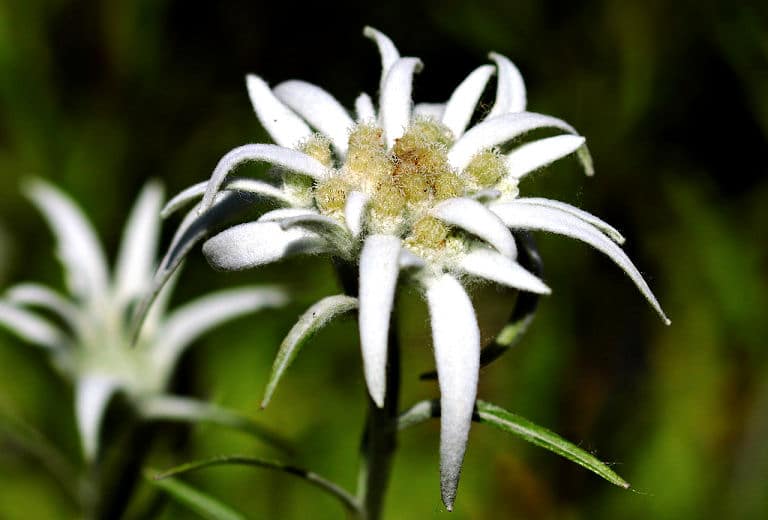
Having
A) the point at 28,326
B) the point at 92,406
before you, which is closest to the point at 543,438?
the point at 92,406

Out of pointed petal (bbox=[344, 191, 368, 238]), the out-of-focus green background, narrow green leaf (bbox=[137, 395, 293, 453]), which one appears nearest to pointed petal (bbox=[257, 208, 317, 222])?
pointed petal (bbox=[344, 191, 368, 238])

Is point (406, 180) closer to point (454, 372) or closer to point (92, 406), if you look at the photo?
point (454, 372)

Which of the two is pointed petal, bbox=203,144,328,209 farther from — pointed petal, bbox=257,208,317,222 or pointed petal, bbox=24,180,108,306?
pointed petal, bbox=24,180,108,306

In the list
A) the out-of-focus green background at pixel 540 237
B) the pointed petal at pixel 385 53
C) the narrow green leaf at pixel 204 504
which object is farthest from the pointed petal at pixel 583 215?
the out-of-focus green background at pixel 540 237

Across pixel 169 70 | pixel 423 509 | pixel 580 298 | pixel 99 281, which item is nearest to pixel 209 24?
pixel 169 70

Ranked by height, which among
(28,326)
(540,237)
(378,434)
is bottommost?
(540,237)

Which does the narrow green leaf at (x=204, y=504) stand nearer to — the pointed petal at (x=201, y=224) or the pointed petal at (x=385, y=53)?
the pointed petal at (x=201, y=224)
